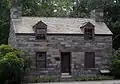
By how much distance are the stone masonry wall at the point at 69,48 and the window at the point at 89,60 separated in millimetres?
296

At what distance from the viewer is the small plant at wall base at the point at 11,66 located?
68.2ft

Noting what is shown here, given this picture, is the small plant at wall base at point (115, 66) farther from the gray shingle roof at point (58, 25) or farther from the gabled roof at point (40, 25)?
the gabled roof at point (40, 25)

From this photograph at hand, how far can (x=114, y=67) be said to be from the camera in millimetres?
25578

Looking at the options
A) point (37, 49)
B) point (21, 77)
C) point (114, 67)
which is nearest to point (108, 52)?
point (114, 67)

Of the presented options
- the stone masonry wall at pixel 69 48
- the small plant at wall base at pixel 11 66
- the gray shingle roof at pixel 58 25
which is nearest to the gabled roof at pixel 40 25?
the gray shingle roof at pixel 58 25

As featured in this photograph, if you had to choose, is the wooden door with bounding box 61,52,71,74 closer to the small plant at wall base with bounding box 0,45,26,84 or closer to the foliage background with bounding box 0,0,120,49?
the small plant at wall base with bounding box 0,45,26,84

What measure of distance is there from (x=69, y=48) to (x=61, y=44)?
877 millimetres

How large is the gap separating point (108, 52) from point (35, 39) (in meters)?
7.48

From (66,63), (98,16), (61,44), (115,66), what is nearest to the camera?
(61,44)

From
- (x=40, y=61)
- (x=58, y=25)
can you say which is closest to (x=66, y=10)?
(x=58, y=25)

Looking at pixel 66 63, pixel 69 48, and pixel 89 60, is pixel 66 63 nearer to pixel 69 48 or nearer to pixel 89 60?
pixel 69 48

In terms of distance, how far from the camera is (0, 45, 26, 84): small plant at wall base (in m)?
20.8

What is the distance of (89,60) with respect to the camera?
85.1 feet

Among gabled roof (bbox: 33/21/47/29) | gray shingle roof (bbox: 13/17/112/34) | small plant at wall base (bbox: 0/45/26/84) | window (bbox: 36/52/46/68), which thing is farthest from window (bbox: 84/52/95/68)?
small plant at wall base (bbox: 0/45/26/84)
